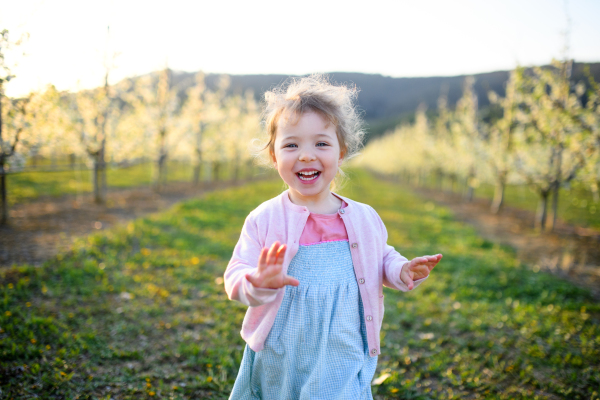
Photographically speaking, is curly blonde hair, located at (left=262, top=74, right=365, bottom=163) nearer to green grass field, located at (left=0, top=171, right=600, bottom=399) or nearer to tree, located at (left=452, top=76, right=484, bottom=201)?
green grass field, located at (left=0, top=171, right=600, bottom=399)

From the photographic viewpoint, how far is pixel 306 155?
168 centimetres

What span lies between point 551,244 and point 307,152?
987cm

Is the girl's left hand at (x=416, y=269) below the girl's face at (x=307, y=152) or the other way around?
below

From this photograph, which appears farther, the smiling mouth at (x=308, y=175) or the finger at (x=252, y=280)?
the smiling mouth at (x=308, y=175)

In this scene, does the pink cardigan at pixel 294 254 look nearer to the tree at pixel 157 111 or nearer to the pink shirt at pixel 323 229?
the pink shirt at pixel 323 229

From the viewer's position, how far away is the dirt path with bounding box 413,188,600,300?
21.2ft

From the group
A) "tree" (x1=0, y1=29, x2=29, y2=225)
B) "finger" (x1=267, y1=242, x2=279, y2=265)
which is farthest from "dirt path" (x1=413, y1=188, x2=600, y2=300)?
"tree" (x1=0, y1=29, x2=29, y2=225)

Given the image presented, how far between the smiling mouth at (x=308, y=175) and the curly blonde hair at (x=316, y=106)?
0.28 m

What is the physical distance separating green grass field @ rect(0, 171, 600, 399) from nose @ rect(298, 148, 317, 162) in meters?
1.66

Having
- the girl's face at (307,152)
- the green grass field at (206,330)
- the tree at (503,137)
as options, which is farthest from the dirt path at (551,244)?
the girl's face at (307,152)

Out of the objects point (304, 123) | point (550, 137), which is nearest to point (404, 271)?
point (304, 123)

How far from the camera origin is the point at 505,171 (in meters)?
13.5

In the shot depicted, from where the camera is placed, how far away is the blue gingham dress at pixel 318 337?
1.67 metres

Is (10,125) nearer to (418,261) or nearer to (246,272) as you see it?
(246,272)
